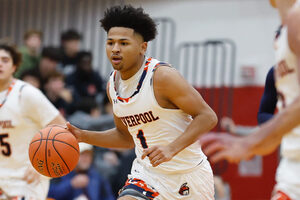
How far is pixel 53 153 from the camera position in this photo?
538 cm

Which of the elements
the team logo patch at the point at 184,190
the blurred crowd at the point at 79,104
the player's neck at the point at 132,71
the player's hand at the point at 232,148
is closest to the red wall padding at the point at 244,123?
the blurred crowd at the point at 79,104

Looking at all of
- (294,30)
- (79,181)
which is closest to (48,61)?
(79,181)

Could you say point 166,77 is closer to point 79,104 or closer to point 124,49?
point 124,49

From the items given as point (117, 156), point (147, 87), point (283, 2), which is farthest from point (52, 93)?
point (283, 2)

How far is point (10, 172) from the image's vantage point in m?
6.38

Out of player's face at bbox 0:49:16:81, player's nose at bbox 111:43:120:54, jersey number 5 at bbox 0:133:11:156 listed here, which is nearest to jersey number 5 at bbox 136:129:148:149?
player's nose at bbox 111:43:120:54

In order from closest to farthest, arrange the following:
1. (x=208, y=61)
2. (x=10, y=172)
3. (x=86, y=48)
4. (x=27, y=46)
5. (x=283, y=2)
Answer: (x=283, y=2) → (x=10, y=172) → (x=27, y=46) → (x=208, y=61) → (x=86, y=48)

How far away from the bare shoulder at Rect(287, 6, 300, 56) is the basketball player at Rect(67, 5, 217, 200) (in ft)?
5.60

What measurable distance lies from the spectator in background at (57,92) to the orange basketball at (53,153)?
4.91 m

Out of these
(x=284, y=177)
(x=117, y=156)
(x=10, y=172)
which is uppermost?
(x=284, y=177)

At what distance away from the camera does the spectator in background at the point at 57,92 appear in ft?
34.0

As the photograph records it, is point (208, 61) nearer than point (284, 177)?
No

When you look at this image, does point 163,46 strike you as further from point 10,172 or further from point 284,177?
point 284,177

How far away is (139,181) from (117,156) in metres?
5.63
